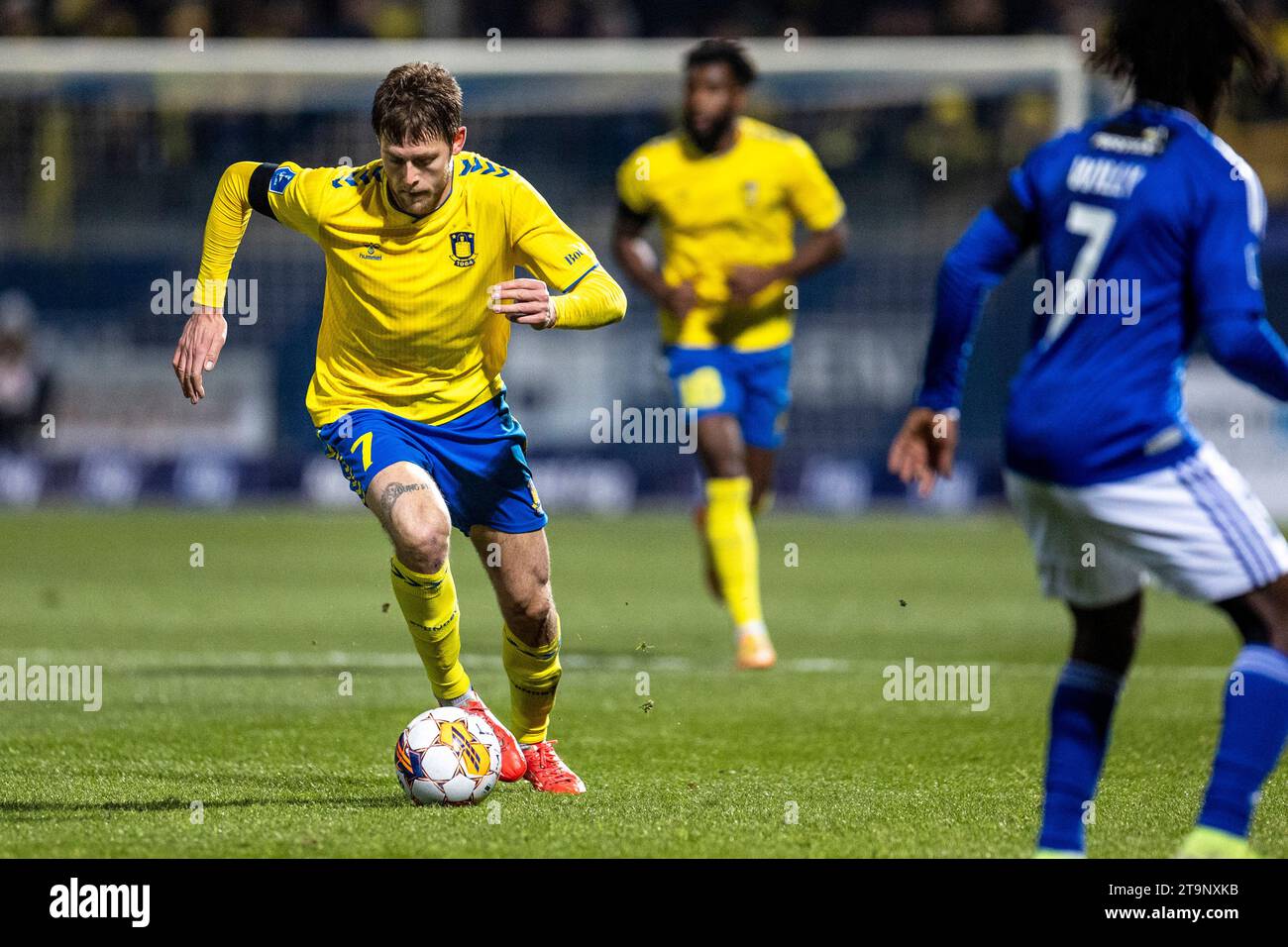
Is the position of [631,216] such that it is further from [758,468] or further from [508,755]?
[508,755]

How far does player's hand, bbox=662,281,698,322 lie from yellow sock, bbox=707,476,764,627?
88 centimetres

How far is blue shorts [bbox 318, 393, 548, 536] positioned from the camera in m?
6.01

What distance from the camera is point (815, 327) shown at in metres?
19.2

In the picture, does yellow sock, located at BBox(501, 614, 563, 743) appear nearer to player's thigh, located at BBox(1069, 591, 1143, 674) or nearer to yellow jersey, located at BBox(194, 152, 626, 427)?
yellow jersey, located at BBox(194, 152, 626, 427)

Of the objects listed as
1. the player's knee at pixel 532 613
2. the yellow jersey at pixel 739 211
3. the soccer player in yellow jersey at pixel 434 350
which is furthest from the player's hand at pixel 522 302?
the yellow jersey at pixel 739 211

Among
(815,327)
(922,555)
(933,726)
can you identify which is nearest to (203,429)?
(815,327)

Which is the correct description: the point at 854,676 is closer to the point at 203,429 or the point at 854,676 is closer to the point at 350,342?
the point at 350,342

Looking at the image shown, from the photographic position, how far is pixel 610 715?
26.2 ft

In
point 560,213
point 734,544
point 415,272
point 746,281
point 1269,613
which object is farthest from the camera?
point 560,213

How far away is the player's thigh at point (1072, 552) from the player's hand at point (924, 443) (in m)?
0.16

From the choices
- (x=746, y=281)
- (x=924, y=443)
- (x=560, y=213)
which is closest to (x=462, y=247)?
(x=924, y=443)

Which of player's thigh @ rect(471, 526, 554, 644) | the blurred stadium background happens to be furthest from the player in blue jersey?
the blurred stadium background

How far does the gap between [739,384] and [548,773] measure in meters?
4.17

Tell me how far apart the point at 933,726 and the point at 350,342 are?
2878 millimetres
